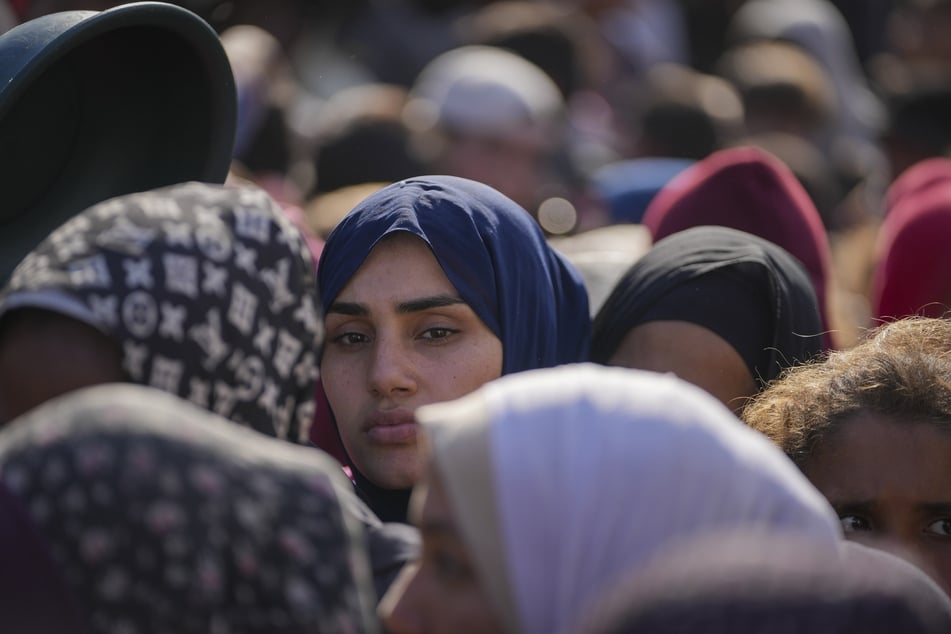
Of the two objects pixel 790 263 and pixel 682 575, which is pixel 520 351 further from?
pixel 682 575

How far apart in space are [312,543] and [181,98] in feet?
4.12

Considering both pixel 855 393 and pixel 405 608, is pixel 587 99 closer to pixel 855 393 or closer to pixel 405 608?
pixel 855 393

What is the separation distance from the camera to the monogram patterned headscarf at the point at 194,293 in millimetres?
1819

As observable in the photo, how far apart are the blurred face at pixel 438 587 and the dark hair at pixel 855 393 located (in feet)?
3.74

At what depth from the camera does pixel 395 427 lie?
2.93m

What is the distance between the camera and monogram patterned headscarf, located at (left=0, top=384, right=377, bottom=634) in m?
1.52

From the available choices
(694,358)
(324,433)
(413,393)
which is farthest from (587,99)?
(413,393)

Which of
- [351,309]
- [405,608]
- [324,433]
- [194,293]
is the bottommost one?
[324,433]

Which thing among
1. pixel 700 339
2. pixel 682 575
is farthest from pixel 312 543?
pixel 700 339

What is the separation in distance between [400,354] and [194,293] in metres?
1.14

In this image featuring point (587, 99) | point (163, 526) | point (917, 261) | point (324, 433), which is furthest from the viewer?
point (587, 99)

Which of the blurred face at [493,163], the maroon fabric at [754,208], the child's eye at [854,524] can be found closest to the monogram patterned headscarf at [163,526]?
the child's eye at [854,524]

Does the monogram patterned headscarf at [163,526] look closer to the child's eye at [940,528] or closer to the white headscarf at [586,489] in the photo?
the white headscarf at [586,489]

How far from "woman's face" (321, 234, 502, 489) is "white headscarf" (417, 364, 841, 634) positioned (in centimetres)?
123
